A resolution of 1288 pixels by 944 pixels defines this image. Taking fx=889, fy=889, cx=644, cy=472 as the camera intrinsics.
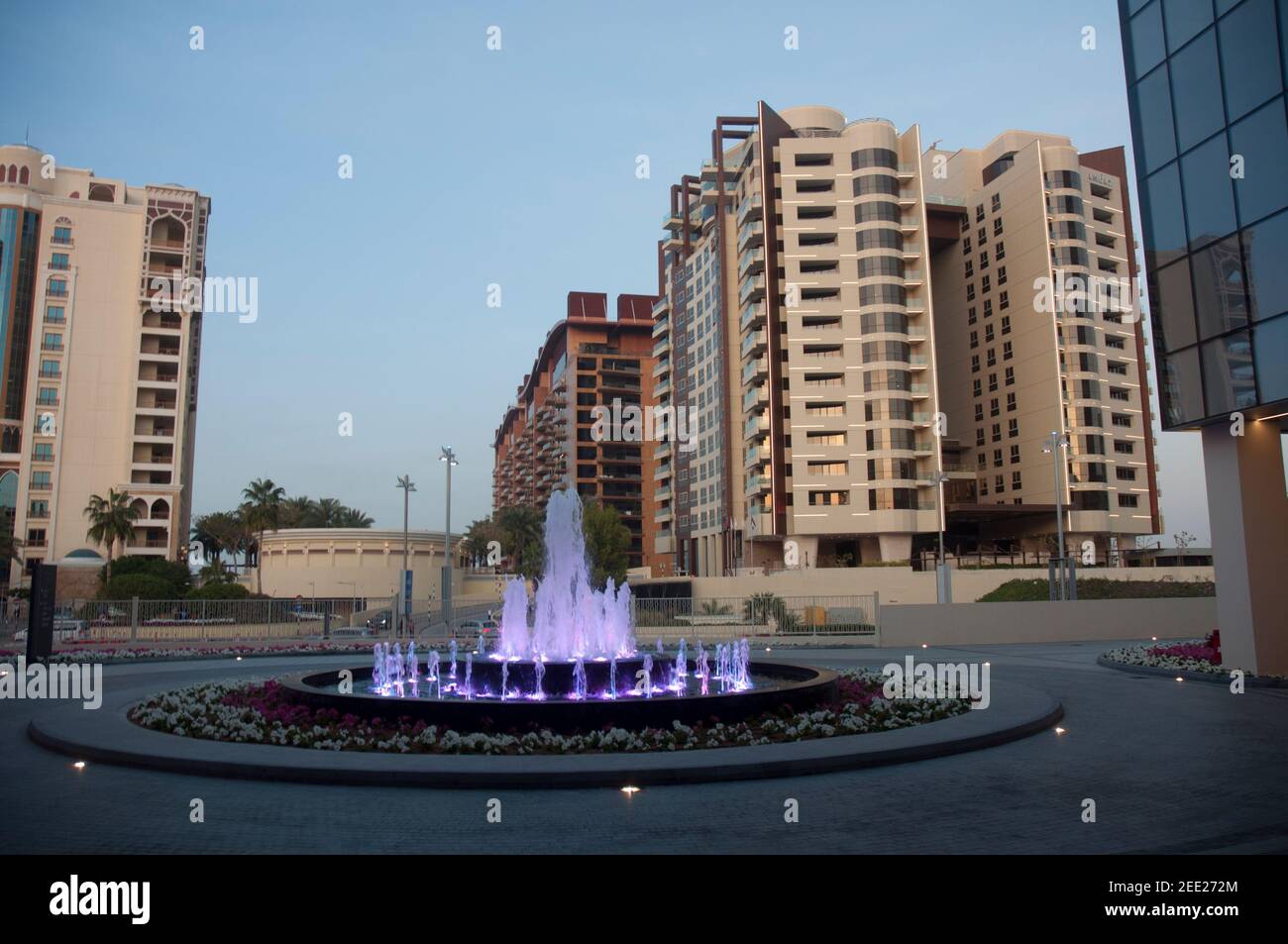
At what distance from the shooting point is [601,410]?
117375 mm

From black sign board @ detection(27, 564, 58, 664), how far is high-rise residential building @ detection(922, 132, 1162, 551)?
65.0 meters

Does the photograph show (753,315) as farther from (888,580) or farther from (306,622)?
(306,622)

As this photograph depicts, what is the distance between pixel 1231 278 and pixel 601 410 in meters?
100

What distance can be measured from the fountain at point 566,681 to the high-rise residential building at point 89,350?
220 ft

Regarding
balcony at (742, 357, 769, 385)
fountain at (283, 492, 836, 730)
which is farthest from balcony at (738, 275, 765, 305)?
fountain at (283, 492, 836, 730)

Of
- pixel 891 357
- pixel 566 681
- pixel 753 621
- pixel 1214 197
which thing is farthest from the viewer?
pixel 891 357

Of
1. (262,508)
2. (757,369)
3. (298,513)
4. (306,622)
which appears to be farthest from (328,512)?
(306,622)

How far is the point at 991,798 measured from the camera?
9.37m

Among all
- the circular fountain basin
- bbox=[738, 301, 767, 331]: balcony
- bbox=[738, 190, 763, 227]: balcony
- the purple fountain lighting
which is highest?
bbox=[738, 190, 763, 227]: balcony

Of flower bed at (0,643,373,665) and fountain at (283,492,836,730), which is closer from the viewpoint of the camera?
fountain at (283,492,836,730)

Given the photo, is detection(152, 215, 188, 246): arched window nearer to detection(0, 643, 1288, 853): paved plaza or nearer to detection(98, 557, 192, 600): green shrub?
detection(98, 557, 192, 600): green shrub

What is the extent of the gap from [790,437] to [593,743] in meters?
61.5

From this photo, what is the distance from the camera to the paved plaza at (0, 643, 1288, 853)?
25.3ft

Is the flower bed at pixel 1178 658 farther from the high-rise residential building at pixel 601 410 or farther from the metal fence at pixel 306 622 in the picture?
the high-rise residential building at pixel 601 410
